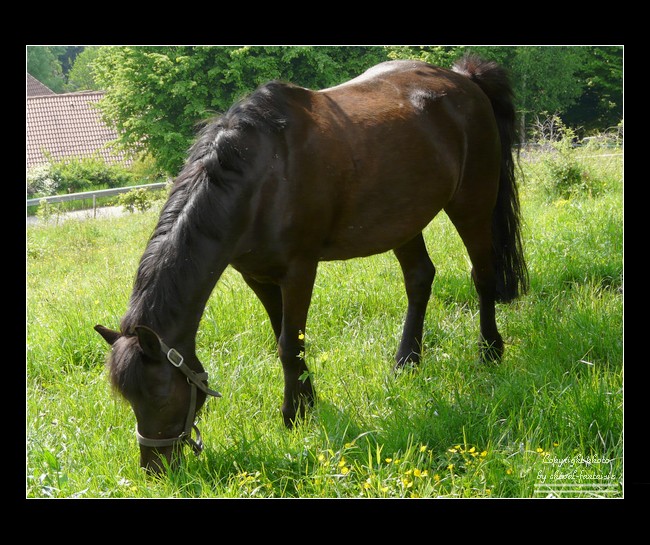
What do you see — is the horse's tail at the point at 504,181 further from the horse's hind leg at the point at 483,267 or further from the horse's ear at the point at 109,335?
the horse's ear at the point at 109,335

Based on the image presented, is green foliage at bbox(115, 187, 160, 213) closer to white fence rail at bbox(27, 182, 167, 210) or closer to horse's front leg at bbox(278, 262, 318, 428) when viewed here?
white fence rail at bbox(27, 182, 167, 210)

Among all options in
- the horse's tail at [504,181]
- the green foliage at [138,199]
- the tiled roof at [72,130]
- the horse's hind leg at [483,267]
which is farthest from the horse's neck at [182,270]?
the green foliage at [138,199]

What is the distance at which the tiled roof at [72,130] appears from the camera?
258 inches

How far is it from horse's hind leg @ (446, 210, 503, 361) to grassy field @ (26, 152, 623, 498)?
0.48 feet

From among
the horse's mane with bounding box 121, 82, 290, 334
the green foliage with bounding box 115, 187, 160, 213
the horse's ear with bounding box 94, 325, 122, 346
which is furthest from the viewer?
the green foliage with bounding box 115, 187, 160, 213

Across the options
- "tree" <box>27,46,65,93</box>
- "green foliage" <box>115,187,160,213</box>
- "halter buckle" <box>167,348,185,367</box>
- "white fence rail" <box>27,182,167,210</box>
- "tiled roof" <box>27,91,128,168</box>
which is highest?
"tree" <box>27,46,65,93</box>

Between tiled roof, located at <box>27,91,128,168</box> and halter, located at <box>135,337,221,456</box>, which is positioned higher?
tiled roof, located at <box>27,91,128,168</box>

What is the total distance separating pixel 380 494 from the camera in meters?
2.93

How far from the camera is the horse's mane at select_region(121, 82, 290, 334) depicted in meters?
3.10

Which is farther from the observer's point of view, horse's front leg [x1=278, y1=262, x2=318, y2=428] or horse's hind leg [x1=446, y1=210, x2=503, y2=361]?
horse's hind leg [x1=446, y1=210, x2=503, y2=361]

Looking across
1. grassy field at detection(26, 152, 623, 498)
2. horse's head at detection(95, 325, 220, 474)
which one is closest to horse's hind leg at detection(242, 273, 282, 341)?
grassy field at detection(26, 152, 623, 498)

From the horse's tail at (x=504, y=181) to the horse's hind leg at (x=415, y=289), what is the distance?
656mm

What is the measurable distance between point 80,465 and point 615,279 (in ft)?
14.8

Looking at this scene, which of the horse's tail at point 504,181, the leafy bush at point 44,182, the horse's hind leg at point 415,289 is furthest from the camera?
the leafy bush at point 44,182
